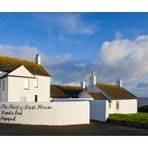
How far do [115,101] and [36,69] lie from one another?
13.9m

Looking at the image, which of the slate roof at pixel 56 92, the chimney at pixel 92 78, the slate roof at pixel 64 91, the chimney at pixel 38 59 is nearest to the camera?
the chimney at pixel 38 59

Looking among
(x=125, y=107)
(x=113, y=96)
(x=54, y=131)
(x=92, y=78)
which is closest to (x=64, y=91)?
(x=92, y=78)

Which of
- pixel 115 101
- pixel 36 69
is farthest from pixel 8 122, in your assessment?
pixel 115 101

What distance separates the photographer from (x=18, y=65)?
1583 inches

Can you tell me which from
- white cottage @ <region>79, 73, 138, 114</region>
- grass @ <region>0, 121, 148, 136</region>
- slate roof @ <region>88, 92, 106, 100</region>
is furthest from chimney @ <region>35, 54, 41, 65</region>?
grass @ <region>0, 121, 148, 136</region>

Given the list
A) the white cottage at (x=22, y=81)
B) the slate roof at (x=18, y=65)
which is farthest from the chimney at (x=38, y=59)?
the white cottage at (x=22, y=81)

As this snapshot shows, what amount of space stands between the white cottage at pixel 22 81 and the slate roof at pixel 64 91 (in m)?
4.37

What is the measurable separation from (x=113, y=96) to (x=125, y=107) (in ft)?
13.7

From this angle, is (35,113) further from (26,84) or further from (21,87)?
(26,84)

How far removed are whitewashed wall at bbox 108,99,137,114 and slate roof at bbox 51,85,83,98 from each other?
19.7 ft

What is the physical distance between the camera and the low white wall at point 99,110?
32688 mm

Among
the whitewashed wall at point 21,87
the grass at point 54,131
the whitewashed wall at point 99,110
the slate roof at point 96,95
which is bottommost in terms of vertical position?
the grass at point 54,131

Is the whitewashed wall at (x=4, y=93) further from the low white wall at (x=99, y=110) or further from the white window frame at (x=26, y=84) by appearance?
the low white wall at (x=99, y=110)

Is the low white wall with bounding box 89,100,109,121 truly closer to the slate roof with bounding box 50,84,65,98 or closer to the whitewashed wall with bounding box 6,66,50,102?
the whitewashed wall with bounding box 6,66,50,102
